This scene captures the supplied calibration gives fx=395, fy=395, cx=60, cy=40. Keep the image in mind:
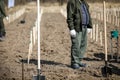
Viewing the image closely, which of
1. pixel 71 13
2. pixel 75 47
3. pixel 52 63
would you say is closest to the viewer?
pixel 71 13

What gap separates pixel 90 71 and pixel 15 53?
3.63 meters

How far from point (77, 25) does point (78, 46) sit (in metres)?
0.49

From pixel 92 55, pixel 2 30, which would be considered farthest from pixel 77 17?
pixel 2 30

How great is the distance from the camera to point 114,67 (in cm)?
935

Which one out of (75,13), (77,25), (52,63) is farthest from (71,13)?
(52,63)

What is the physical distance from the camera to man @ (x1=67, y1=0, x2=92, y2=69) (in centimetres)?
891

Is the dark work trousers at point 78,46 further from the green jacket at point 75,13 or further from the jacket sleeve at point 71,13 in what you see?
the jacket sleeve at point 71,13

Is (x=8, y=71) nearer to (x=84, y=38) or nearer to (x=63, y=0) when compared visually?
(x=84, y=38)

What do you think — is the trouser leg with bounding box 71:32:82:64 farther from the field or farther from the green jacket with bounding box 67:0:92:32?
the field

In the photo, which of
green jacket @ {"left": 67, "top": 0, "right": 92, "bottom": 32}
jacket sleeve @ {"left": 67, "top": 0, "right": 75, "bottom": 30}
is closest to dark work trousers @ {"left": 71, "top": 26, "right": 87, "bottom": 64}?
green jacket @ {"left": 67, "top": 0, "right": 92, "bottom": 32}

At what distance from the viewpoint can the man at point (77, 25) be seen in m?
8.91

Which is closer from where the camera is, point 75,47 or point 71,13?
point 71,13

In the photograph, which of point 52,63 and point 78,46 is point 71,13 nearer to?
point 78,46

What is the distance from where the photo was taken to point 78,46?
906cm
